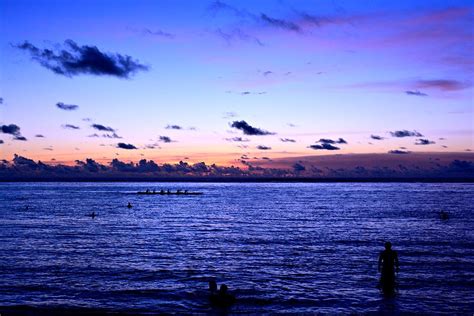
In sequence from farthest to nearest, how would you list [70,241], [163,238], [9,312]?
[163,238]
[70,241]
[9,312]

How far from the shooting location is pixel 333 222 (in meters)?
73.8

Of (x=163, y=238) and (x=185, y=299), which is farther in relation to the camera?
(x=163, y=238)

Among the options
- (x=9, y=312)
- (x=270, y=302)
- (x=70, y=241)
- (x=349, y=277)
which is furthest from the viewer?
(x=70, y=241)

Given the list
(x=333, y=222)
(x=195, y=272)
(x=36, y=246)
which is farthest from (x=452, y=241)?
(x=36, y=246)

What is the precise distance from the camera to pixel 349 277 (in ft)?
106

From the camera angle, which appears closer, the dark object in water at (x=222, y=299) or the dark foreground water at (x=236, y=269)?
the dark object in water at (x=222, y=299)

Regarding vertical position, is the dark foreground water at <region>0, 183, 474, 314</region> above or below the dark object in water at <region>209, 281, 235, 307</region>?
below

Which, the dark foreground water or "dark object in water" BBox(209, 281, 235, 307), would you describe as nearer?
"dark object in water" BBox(209, 281, 235, 307)

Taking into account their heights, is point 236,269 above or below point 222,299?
below

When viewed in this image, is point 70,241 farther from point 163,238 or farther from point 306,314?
point 306,314

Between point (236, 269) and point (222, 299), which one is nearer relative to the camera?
point (222, 299)

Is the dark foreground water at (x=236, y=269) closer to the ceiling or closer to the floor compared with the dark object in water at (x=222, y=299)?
closer to the floor

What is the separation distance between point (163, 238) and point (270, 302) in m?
30.6

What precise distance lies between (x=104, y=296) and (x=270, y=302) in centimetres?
960
